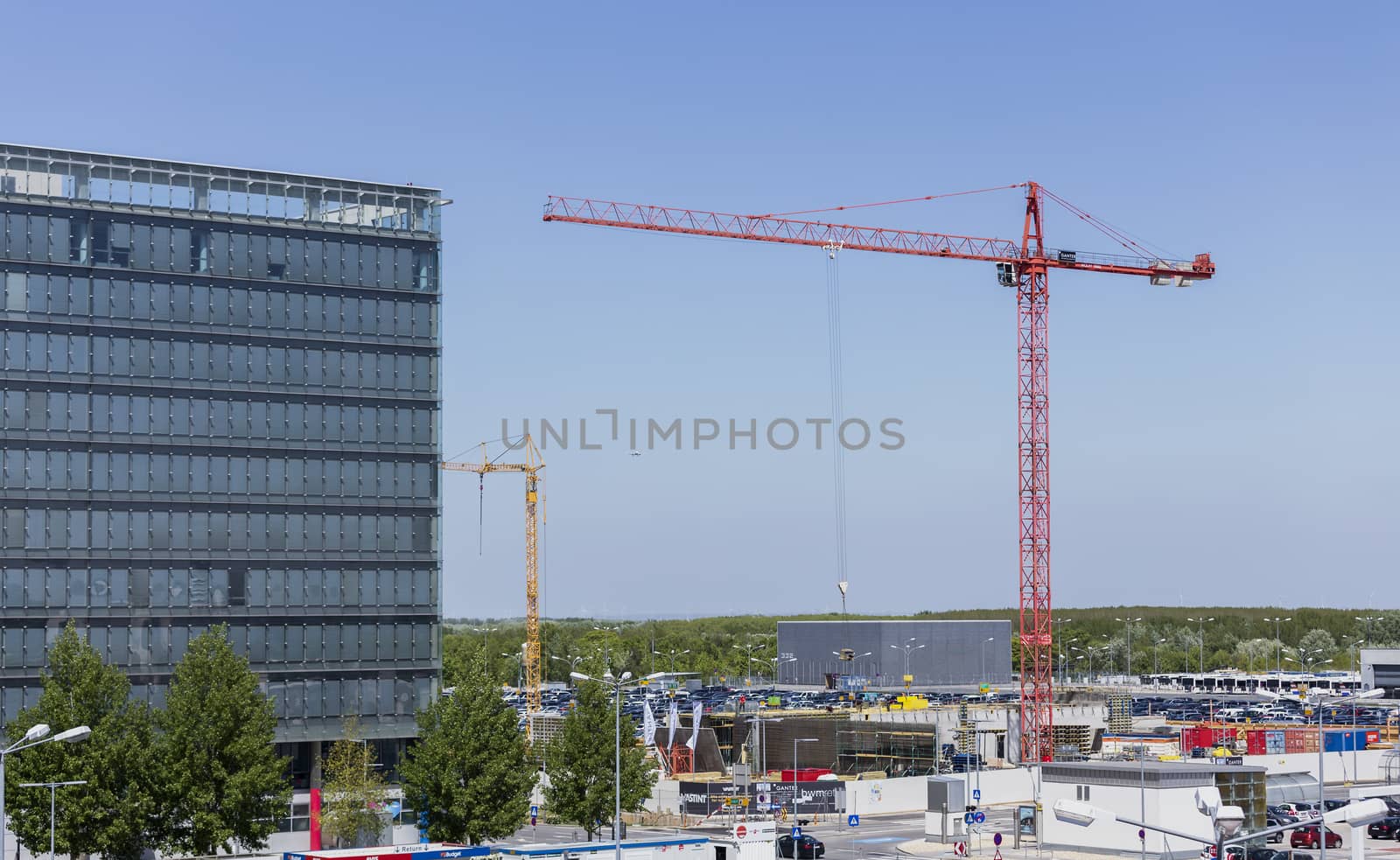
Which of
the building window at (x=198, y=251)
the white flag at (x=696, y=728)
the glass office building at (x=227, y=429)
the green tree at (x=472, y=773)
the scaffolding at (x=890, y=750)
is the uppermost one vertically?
the building window at (x=198, y=251)

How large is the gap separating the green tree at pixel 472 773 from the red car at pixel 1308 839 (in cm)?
4386

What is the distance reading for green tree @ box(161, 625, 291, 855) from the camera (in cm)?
7525

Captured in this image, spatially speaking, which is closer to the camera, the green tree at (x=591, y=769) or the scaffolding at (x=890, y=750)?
the green tree at (x=591, y=769)

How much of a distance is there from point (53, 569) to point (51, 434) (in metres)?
7.41

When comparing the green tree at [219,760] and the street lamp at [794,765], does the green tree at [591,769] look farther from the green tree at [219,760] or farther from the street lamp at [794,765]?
the street lamp at [794,765]

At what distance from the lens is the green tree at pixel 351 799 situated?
82375 mm

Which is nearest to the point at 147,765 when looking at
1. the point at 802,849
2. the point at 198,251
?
the point at 198,251

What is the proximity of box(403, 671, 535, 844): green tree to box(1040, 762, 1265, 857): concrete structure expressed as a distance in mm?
29449

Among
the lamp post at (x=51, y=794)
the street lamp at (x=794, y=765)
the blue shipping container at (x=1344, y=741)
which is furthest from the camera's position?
the blue shipping container at (x=1344, y=741)

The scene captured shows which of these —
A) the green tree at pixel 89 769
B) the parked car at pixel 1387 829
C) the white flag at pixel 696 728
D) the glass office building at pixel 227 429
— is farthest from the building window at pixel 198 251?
the parked car at pixel 1387 829

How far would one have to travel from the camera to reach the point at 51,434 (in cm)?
8812

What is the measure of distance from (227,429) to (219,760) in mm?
23533

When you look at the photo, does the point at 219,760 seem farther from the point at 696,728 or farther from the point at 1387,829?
the point at 1387,829

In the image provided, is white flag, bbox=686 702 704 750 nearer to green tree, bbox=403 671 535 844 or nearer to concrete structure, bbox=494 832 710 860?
green tree, bbox=403 671 535 844
